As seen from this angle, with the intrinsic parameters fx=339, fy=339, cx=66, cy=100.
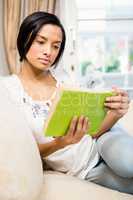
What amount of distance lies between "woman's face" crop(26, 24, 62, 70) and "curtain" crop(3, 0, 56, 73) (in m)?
1.15

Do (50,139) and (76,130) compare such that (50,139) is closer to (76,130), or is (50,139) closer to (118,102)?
(76,130)

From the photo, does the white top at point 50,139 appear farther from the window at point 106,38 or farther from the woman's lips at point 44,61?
the window at point 106,38

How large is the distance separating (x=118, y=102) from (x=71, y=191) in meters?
0.37

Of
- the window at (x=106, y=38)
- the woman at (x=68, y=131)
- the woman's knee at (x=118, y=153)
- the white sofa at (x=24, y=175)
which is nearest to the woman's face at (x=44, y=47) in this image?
the woman at (x=68, y=131)

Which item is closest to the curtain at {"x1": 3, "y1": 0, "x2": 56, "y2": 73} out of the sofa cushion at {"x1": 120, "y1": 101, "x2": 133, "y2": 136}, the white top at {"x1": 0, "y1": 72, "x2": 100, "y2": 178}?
the sofa cushion at {"x1": 120, "y1": 101, "x2": 133, "y2": 136}

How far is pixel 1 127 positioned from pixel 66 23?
1.85m

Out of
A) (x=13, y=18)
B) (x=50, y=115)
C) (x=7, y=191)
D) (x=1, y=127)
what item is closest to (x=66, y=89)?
(x=50, y=115)

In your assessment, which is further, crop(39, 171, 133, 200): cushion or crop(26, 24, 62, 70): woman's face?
crop(26, 24, 62, 70): woman's face

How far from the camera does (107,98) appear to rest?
1203 millimetres

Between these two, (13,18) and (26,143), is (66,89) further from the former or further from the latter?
(13,18)

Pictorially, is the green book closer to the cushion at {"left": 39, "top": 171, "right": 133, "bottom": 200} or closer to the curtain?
the cushion at {"left": 39, "top": 171, "right": 133, "bottom": 200}

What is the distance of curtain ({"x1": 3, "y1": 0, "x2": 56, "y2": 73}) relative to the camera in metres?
2.56

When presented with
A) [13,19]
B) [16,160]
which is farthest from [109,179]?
[13,19]

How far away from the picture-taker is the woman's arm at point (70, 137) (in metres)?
1.19
